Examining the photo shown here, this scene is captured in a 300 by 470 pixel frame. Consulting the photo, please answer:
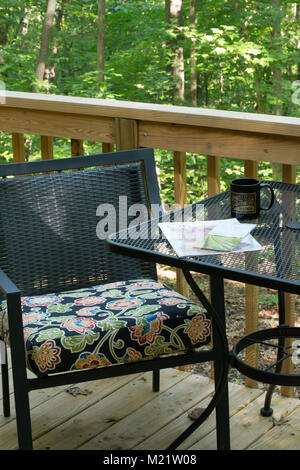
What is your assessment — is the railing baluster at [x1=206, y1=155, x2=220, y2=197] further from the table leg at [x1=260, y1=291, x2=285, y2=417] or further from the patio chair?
the table leg at [x1=260, y1=291, x2=285, y2=417]

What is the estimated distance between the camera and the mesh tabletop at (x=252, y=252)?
4.50 ft

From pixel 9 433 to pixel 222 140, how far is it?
4.08 ft

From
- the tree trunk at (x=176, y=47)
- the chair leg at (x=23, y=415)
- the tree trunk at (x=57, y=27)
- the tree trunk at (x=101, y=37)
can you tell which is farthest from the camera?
the tree trunk at (x=57, y=27)

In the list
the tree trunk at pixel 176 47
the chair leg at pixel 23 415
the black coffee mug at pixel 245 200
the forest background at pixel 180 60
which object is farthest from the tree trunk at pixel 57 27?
the chair leg at pixel 23 415

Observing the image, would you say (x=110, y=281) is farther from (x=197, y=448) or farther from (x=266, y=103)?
(x=266, y=103)

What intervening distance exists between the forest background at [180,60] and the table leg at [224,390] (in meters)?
6.55

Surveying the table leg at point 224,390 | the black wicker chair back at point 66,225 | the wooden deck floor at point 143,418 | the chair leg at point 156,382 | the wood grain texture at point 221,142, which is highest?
the wood grain texture at point 221,142

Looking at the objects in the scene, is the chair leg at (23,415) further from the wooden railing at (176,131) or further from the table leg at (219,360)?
the wooden railing at (176,131)

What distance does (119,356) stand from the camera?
176cm

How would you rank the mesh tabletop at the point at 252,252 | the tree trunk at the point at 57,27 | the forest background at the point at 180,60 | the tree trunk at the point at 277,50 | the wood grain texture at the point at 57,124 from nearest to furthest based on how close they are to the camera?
the mesh tabletop at the point at 252,252 → the wood grain texture at the point at 57,124 → the forest background at the point at 180,60 → the tree trunk at the point at 277,50 → the tree trunk at the point at 57,27

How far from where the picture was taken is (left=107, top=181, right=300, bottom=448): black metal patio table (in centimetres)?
138

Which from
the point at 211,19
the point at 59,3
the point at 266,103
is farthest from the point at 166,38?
the point at 59,3

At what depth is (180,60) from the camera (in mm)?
10008

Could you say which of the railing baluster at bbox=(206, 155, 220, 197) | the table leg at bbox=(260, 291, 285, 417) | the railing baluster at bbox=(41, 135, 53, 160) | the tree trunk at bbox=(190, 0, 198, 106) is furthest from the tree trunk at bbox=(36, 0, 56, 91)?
the table leg at bbox=(260, 291, 285, 417)
